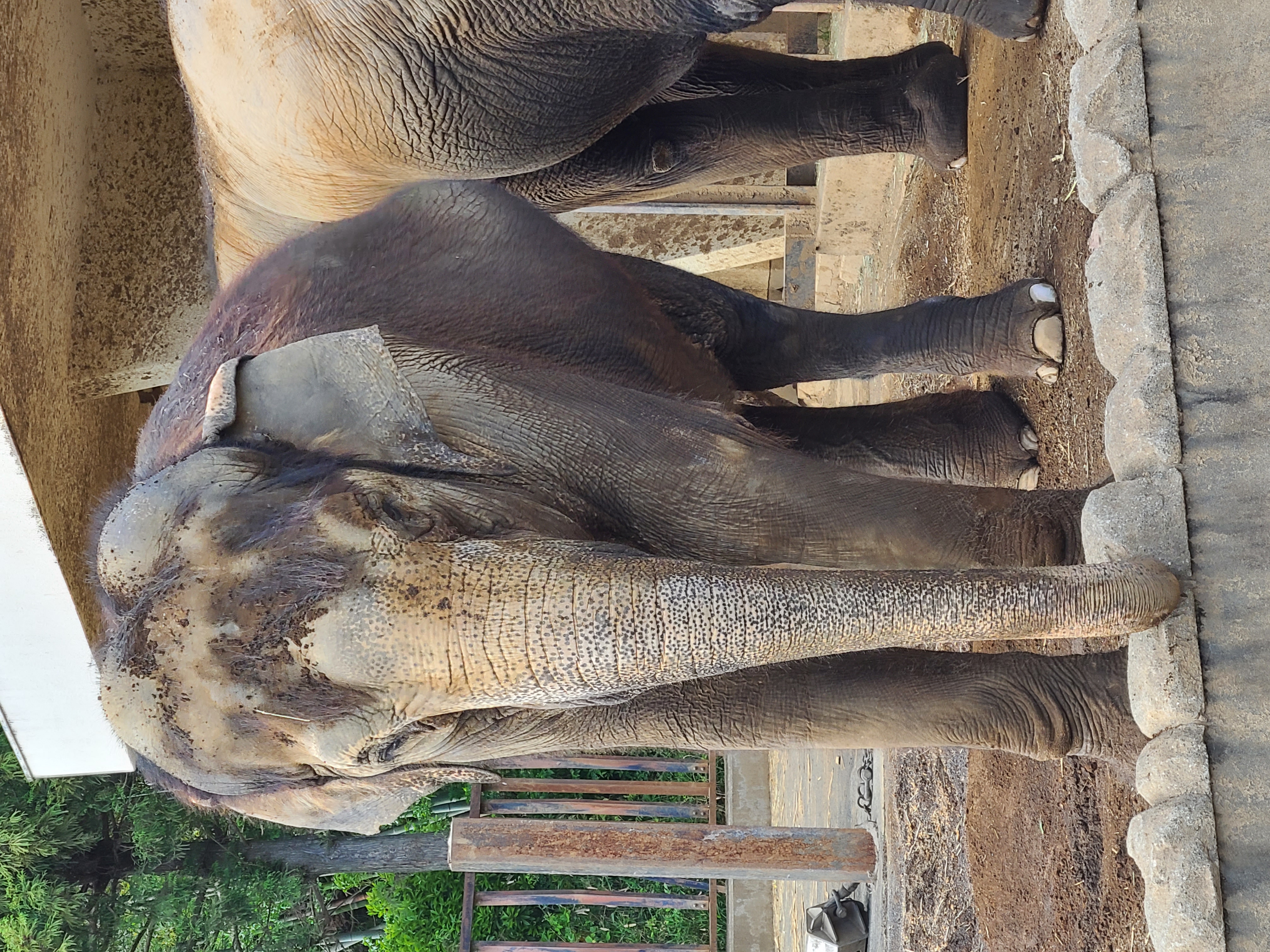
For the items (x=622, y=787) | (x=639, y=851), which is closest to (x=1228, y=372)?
(x=639, y=851)

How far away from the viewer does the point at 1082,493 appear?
2080 mm

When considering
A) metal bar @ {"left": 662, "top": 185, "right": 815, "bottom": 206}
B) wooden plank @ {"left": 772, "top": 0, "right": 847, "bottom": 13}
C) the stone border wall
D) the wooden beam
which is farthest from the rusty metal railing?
the stone border wall

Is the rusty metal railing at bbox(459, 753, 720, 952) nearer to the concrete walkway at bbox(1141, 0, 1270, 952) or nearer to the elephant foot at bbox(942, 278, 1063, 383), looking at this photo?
the elephant foot at bbox(942, 278, 1063, 383)

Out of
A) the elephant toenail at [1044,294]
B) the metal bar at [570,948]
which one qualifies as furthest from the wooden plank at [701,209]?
the metal bar at [570,948]

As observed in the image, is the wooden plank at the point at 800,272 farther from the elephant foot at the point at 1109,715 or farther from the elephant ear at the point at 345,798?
the elephant ear at the point at 345,798

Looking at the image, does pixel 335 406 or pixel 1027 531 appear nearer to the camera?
pixel 335 406

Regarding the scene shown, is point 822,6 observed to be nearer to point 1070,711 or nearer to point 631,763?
point 1070,711

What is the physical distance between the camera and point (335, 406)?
5.61 ft

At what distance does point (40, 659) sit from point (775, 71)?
3.51 metres

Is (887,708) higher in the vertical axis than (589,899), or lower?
higher

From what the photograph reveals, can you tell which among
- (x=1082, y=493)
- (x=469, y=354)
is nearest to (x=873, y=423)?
(x=1082, y=493)

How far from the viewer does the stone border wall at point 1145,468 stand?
1.50m

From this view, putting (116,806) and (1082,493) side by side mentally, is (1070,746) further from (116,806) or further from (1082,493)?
(116,806)

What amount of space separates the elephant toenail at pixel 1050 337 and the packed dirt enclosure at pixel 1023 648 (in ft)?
0.07
